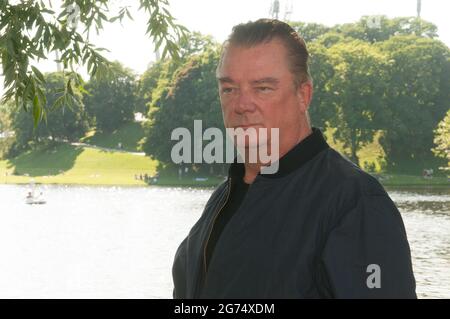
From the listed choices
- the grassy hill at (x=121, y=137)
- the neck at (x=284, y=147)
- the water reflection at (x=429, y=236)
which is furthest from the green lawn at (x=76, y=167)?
the neck at (x=284, y=147)

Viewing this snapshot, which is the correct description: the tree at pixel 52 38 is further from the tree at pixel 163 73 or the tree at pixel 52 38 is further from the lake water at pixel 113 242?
the tree at pixel 163 73

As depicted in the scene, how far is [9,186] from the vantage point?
9681 centimetres

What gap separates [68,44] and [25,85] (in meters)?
1.12

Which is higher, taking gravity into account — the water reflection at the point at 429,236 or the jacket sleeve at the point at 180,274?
the jacket sleeve at the point at 180,274

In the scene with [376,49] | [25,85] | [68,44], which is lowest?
[25,85]

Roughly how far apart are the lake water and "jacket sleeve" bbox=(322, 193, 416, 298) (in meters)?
22.9

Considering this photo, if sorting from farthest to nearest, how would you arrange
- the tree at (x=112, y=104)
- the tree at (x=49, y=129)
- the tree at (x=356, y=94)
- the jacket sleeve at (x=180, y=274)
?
1. the tree at (x=112, y=104)
2. the tree at (x=49, y=129)
3. the tree at (x=356, y=94)
4. the jacket sleeve at (x=180, y=274)

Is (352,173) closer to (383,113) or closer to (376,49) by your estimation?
(383,113)

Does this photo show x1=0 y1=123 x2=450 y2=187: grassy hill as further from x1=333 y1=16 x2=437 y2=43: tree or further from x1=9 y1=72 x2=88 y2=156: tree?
x1=333 y1=16 x2=437 y2=43: tree

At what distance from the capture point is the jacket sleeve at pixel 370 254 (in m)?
2.09

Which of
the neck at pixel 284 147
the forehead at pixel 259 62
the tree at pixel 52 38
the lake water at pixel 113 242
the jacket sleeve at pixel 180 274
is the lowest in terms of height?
the lake water at pixel 113 242

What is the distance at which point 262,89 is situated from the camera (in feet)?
8.38
